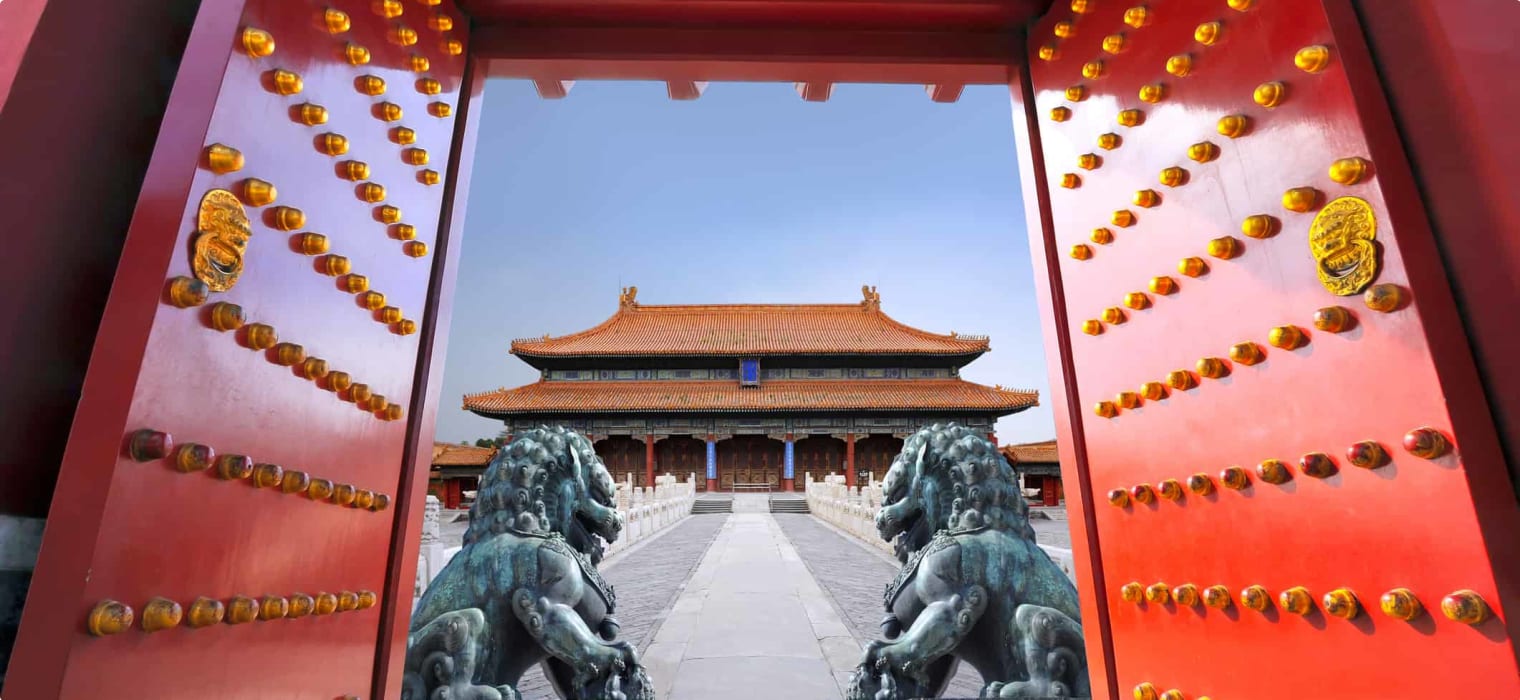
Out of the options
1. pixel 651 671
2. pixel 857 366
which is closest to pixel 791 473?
pixel 857 366

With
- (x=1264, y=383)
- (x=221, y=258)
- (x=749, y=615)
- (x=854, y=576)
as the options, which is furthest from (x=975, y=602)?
(x=854, y=576)

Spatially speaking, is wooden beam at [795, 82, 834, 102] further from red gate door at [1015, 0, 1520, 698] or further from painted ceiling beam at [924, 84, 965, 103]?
red gate door at [1015, 0, 1520, 698]

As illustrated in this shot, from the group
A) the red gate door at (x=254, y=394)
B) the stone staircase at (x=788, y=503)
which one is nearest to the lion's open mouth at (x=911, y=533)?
the red gate door at (x=254, y=394)

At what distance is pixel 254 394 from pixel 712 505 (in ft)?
65.5

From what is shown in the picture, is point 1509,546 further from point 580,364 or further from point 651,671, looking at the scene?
point 580,364

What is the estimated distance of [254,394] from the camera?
1180mm

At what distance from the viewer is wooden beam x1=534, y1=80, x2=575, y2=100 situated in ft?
7.69

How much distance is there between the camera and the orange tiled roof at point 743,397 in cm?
2355

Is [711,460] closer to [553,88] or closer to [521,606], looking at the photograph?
[521,606]

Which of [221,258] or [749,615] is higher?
[221,258]

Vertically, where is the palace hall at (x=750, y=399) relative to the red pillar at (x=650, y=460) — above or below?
above

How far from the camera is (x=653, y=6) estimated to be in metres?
2.01

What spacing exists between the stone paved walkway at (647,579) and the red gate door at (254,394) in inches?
102

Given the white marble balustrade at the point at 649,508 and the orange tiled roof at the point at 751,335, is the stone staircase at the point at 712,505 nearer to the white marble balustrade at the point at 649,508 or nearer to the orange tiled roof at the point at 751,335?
the white marble balustrade at the point at 649,508
